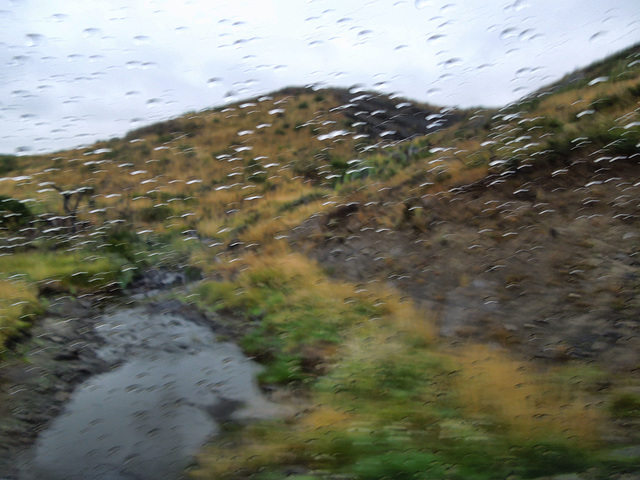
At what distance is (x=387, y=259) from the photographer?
4301 mm

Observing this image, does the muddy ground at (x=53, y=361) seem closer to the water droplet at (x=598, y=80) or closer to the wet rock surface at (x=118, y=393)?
Result: the wet rock surface at (x=118, y=393)

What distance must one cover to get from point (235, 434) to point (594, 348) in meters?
2.24

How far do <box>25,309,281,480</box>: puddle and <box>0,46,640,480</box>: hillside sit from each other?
6.3 inches

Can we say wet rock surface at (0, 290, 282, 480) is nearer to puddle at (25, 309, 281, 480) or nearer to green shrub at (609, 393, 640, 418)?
puddle at (25, 309, 281, 480)

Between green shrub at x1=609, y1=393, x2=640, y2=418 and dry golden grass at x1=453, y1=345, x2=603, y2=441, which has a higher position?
dry golden grass at x1=453, y1=345, x2=603, y2=441

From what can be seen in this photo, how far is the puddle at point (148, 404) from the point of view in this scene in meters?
2.30

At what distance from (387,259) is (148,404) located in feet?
7.61

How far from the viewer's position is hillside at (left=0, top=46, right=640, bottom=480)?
2.47 meters

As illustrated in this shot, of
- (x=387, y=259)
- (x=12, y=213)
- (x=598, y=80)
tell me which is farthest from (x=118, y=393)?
(x=598, y=80)

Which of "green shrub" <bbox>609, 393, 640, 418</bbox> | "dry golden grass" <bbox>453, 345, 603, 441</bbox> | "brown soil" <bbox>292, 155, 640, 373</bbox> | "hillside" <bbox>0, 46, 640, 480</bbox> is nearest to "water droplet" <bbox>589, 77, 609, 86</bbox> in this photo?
"hillside" <bbox>0, 46, 640, 480</bbox>

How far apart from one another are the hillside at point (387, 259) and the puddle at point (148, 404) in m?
0.16

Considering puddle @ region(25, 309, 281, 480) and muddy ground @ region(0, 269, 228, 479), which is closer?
puddle @ region(25, 309, 281, 480)

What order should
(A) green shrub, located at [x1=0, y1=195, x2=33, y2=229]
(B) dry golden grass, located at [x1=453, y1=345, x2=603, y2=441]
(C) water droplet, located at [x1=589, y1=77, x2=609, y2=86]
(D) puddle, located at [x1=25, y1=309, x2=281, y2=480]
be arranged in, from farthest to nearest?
(C) water droplet, located at [x1=589, y1=77, x2=609, y2=86] < (A) green shrub, located at [x1=0, y1=195, x2=33, y2=229] < (B) dry golden grass, located at [x1=453, y1=345, x2=603, y2=441] < (D) puddle, located at [x1=25, y1=309, x2=281, y2=480]

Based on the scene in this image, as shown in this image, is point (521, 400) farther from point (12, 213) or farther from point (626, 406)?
point (12, 213)
